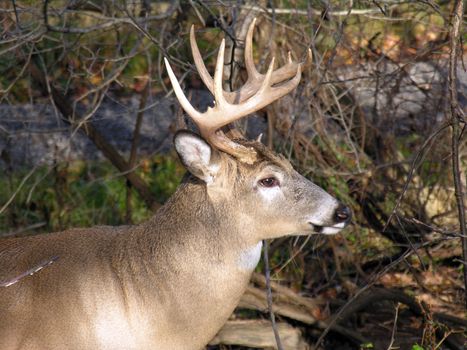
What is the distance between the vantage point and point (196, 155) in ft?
17.1

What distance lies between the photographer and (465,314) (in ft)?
24.7

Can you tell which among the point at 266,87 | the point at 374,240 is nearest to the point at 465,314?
the point at 374,240

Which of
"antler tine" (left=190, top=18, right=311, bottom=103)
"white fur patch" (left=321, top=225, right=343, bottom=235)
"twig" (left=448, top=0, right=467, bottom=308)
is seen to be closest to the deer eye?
"white fur patch" (left=321, top=225, right=343, bottom=235)

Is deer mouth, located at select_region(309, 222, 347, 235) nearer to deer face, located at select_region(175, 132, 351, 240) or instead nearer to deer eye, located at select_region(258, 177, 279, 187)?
deer face, located at select_region(175, 132, 351, 240)

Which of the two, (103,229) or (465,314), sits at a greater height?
(103,229)

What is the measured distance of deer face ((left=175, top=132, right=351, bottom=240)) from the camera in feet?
17.5

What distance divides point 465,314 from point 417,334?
0.47 meters

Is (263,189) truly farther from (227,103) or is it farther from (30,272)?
(30,272)

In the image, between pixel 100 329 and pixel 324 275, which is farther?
pixel 324 275

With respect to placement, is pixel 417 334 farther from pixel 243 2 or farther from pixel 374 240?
pixel 243 2

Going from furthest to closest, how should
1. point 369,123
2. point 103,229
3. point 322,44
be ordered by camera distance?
point 322,44 < point 369,123 < point 103,229

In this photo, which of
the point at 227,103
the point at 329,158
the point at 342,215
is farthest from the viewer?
the point at 329,158

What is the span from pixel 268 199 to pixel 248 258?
1.15 feet

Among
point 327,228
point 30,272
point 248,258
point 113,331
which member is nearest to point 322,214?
point 327,228
